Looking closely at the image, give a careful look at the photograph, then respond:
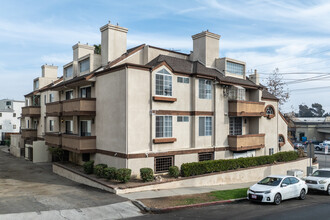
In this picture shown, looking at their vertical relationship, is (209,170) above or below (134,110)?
below

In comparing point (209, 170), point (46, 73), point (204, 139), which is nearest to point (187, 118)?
point (204, 139)

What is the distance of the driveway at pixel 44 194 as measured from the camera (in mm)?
13625

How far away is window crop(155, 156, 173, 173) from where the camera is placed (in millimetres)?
20375

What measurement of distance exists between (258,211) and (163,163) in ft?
27.2

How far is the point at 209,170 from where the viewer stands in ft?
70.9

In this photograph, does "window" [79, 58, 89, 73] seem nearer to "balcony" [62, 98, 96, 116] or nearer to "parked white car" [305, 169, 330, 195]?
"balcony" [62, 98, 96, 116]

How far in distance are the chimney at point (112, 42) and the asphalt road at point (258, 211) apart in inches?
588

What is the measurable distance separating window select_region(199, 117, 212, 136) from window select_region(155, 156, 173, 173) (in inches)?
146

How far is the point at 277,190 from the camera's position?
51.3ft

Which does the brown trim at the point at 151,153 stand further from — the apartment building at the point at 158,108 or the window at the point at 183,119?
the window at the point at 183,119

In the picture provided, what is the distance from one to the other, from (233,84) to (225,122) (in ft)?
11.4

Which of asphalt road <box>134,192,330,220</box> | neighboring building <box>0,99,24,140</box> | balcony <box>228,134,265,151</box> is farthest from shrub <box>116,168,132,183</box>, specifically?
neighboring building <box>0,99,24,140</box>

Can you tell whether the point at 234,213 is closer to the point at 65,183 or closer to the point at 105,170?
the point at 105,170

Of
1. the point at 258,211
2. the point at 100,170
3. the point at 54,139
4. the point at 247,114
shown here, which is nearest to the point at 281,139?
the point at 247,114
